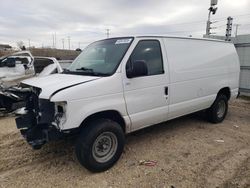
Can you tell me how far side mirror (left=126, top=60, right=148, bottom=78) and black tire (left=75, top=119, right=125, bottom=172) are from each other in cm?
85

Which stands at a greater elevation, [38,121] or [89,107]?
[89,107]

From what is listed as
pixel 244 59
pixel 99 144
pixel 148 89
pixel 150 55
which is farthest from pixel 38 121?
pixel 244 59

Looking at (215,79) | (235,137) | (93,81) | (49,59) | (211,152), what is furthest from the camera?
(49,59)

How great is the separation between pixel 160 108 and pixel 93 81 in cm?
157

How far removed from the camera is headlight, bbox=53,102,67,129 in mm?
3227

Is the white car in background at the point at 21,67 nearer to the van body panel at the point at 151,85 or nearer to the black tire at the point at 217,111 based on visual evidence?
the van body panel at the point at 151,85

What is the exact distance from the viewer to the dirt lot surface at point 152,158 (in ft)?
11.3

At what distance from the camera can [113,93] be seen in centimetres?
367

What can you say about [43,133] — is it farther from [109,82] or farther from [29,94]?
[109,82]

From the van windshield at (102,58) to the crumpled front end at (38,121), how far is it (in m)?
0.86

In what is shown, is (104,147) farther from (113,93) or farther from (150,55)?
(150,55)

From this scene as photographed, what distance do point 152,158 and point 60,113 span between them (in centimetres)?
189

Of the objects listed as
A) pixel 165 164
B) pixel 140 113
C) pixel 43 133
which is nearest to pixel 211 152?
pixel 165 164

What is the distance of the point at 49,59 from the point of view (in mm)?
8258
